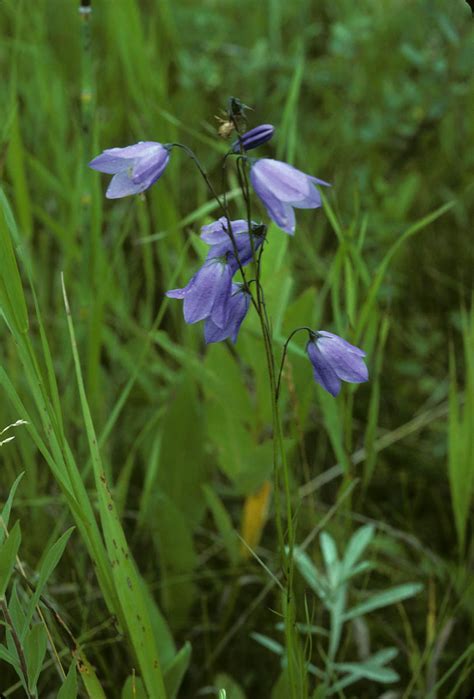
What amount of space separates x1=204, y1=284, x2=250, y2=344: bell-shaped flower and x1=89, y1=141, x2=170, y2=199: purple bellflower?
17 centimetres

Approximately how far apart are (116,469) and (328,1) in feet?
8.82

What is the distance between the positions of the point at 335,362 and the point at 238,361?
121cm

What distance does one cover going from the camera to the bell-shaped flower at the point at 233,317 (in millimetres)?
986

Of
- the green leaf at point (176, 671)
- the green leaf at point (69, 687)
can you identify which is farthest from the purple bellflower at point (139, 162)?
the green leaf at point (176, 671)

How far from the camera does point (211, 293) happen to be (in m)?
0.96

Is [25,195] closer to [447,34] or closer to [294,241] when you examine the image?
[294,241]

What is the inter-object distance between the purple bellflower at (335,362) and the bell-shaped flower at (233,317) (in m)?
0.09

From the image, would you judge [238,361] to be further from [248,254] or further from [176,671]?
[248,254]

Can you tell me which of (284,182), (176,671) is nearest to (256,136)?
(284,182)

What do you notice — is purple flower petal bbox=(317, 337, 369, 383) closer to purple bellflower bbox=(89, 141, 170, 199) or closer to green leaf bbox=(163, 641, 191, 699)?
purple bellflower bbox=(89, 141, 170, 199)

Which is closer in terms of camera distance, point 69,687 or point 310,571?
point 69,687

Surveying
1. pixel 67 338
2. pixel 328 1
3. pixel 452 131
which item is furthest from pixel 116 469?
pixel 328 1

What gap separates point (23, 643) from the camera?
94 centimetres

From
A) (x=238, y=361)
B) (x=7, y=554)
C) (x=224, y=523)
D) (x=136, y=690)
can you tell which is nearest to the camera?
(x=7, y=554)
